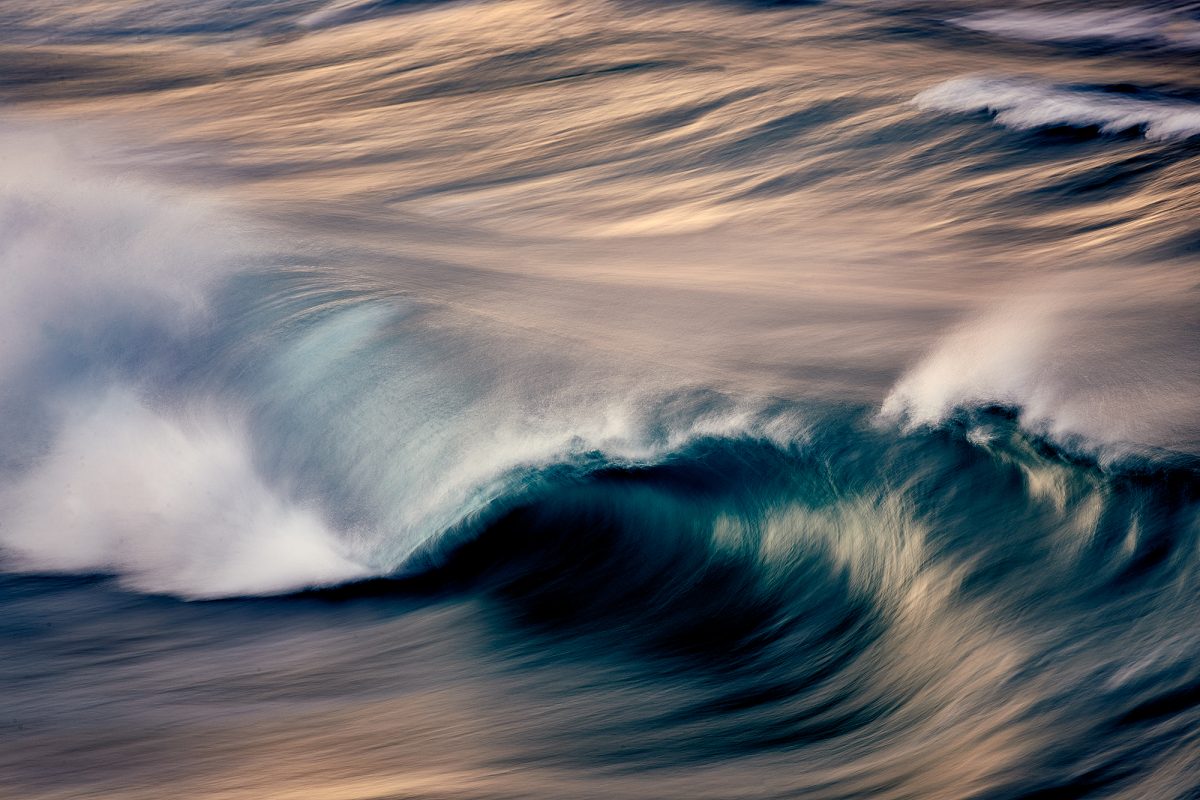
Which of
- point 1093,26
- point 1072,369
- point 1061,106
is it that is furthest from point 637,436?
point 1093,26

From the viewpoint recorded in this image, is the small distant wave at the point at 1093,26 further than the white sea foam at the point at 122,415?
Yes

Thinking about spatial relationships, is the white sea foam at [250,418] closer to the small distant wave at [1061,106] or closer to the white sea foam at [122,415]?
the white sea foam at [122,415]

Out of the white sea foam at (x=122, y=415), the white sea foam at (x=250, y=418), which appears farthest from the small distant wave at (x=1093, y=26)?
the white sea foam at (x=122, y=415)

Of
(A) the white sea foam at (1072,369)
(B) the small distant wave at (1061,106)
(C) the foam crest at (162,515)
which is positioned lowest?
(C) the foam crest at (162,515)

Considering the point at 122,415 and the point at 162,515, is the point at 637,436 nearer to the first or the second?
the point at 162,515

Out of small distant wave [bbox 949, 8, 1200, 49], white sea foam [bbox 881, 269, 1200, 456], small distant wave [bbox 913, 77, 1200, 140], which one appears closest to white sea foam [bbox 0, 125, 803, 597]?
white sea foam [bbox 881, 269, 1200, 456]

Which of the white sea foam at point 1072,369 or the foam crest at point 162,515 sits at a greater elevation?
the white sea foam at point 1072,369
